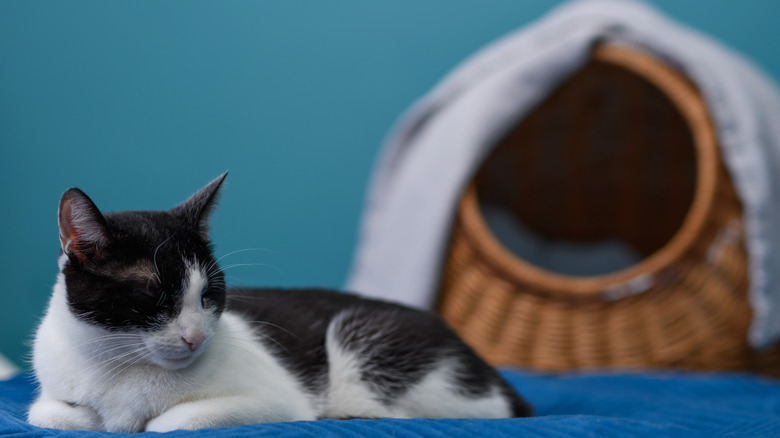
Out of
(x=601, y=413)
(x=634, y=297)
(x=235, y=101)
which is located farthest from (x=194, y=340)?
(x=235, y=101)

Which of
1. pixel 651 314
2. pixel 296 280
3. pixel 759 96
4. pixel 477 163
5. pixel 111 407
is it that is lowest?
pixel 296 280

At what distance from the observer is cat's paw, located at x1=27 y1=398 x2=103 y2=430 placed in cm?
89

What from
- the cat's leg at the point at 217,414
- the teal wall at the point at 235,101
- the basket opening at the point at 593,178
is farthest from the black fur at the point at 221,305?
the basket opening at the point at 593,178

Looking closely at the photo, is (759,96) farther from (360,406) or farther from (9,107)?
(9,107)

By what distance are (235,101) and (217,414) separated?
69.7 inches

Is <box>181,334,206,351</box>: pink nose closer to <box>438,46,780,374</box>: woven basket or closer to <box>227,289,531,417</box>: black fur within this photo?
<box>227,289,531,417</box>: black fur

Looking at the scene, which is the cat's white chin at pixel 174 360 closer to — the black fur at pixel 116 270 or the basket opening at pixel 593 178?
the black fur at pixel 116 270

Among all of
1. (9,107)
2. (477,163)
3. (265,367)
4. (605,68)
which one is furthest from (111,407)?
(605,68)

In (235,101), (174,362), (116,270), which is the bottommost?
(174,362)

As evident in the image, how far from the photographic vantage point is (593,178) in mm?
2938

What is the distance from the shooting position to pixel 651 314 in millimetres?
1811

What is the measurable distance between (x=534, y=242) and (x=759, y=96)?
1215 mm

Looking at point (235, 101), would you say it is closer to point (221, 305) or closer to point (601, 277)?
point (601, 277)

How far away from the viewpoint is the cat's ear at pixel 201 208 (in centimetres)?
94
